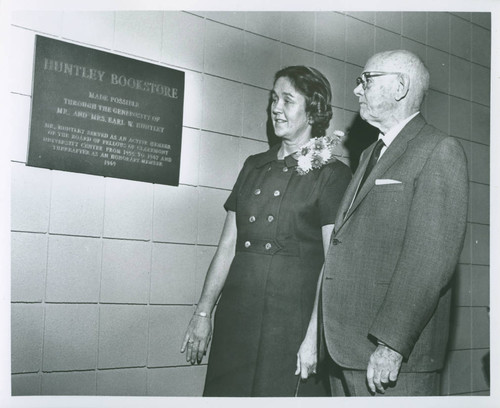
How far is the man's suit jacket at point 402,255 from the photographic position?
1604 mm

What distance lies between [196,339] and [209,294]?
16 centimetres

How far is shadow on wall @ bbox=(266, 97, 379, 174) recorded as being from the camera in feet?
7.01

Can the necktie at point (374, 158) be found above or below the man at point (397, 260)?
above

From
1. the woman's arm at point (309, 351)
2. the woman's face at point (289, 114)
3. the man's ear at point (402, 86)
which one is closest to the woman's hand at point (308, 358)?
the woman's arm at point (309, 351)

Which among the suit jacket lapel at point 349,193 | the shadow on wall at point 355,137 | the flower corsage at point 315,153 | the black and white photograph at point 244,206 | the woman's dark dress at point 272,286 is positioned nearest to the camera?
the black and white photograph at point 244,206

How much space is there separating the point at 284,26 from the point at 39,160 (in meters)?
0.99

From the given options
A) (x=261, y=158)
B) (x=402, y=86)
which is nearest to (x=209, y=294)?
(x=261, y=158)

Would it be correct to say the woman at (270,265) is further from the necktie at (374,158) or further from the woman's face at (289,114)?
the necktie at (374,158)

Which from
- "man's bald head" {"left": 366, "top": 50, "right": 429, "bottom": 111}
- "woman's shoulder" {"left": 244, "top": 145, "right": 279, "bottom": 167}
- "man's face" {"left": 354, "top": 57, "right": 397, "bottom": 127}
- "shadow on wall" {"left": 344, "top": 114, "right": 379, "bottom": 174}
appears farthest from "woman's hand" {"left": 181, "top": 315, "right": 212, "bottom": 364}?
"man's bald head" {"left": 366, "top": 50, "right": 429, "bottom": 111}

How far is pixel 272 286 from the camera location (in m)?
1.96

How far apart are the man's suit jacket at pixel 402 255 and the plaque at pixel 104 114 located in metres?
0.66

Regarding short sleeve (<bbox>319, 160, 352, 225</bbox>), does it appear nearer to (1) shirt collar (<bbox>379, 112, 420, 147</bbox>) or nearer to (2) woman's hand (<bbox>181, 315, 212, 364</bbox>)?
(1) shirt collar (<bbox>379, 112, 420, 147</bbox>)

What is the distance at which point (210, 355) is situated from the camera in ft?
6.58

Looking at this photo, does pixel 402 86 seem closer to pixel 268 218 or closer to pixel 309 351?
pixel 268 218
